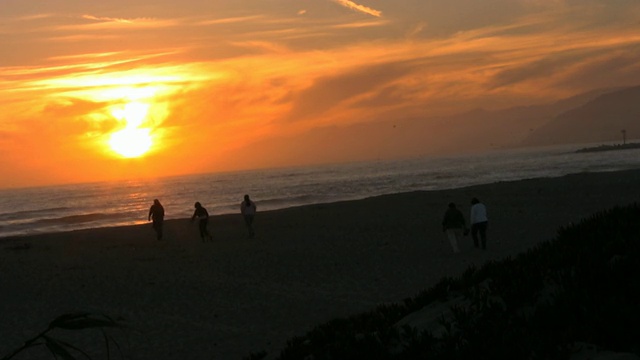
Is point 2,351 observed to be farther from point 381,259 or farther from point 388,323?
point 381,259

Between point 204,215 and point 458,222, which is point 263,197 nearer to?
point 204,215

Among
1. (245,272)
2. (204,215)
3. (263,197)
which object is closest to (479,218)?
(245,272)

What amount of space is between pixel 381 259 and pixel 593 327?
15602mm

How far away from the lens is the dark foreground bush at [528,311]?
6.27m

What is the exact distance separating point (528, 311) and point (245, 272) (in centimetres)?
1454

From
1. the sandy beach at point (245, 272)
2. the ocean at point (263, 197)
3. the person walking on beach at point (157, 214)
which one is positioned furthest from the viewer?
the ocean at point (263, 197)

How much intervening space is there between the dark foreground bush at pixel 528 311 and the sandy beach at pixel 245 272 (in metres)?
2.78

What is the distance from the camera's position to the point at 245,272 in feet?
69.7

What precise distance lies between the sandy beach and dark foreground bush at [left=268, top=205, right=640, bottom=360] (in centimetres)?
278

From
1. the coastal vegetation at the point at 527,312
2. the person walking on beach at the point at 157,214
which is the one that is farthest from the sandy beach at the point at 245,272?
the coastal vegetation at the point at 527,312

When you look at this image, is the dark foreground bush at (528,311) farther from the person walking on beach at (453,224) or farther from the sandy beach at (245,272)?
the person walking on beach at (453,224)

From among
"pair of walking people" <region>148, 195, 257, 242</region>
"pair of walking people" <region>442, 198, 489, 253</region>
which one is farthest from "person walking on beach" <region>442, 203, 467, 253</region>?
"pair of walking people" <region>148, 195, 257, 242</region>

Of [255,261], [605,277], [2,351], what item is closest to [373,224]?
[255,261]

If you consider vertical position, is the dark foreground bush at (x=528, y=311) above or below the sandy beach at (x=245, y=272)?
above
